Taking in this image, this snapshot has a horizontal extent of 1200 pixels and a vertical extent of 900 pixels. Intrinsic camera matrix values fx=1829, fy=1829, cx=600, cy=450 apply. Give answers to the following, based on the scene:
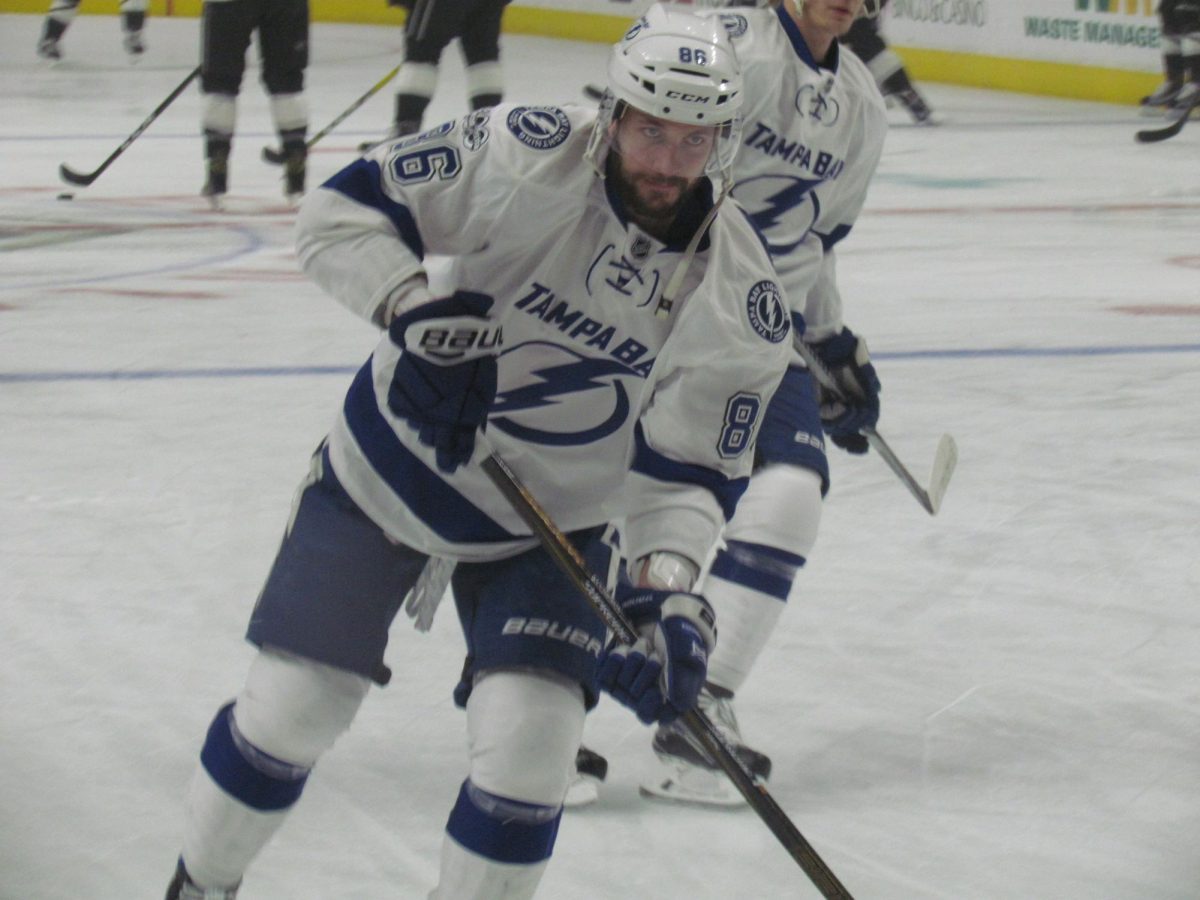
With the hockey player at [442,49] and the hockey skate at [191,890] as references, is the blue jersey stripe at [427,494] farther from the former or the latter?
the hockey player at [442,49]

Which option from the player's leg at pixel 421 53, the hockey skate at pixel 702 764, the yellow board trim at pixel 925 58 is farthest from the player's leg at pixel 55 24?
the hockey skate at pixel 702 764

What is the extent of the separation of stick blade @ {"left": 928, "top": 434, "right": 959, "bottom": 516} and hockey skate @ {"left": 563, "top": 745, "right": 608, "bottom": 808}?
0.87 meters

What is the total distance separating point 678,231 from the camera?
5.95ft

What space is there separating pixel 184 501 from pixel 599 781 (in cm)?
126

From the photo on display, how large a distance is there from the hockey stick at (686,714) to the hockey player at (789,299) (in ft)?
1.90

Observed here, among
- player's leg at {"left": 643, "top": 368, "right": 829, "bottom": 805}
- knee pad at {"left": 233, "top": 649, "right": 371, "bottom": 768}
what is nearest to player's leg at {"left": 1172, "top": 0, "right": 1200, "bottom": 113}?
player's leg at {"left": 643, "top": 368, "right": 829, "bottom": 805}

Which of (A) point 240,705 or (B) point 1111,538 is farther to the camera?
(B) point 1111,538

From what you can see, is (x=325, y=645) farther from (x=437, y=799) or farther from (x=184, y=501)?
(x=184, y=501)

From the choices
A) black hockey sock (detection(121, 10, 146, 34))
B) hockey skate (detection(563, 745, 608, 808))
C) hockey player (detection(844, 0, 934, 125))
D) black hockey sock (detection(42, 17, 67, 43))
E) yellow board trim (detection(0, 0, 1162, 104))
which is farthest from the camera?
black hockey sock (detection(121, 10, 146, 34))

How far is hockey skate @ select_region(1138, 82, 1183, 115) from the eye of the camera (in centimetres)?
933

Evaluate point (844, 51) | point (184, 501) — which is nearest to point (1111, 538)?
point (844, 51)

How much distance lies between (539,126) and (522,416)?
0.96ft

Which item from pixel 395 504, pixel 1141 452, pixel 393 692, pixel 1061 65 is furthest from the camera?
pixel 1061 65

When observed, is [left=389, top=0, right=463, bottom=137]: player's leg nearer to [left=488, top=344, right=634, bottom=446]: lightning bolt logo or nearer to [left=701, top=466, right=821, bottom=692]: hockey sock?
[left=701, top=466, right=821, bottom=692]: hockey sock
